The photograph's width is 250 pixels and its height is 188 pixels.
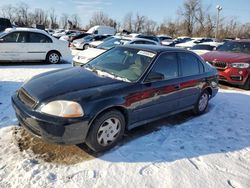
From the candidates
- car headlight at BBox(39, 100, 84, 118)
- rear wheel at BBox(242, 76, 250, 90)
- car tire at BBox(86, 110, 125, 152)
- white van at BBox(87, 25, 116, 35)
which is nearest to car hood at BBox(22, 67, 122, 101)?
car headlight at BBox(39, 100, 84, 118)

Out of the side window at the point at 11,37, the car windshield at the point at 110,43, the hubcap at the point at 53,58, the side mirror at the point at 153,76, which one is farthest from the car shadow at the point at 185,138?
the side window at the point at 11,37

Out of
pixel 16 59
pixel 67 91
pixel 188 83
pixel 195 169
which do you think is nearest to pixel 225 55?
pixel 188 83

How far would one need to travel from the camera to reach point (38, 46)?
11.1 m

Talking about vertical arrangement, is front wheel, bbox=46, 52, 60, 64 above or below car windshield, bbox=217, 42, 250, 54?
below

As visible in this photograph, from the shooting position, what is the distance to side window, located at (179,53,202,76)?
529cm

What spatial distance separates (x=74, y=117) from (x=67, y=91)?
45cm

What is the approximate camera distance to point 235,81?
28.8ft

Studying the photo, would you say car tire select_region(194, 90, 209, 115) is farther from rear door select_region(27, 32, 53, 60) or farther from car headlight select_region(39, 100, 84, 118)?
rear door select_region(27, 32, 53, 60)

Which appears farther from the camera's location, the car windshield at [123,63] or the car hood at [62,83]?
the car windshield at [123,63]

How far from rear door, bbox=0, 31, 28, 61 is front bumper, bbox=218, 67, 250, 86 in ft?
25.3

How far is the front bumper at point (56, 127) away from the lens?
344 centimetres

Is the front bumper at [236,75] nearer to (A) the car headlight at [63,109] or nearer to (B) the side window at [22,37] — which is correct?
(A) the car headlight at [63,109]

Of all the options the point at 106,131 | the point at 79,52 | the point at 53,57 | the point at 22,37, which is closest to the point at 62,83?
the point at 106,131

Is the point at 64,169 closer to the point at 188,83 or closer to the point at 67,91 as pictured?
the point at 67,91
